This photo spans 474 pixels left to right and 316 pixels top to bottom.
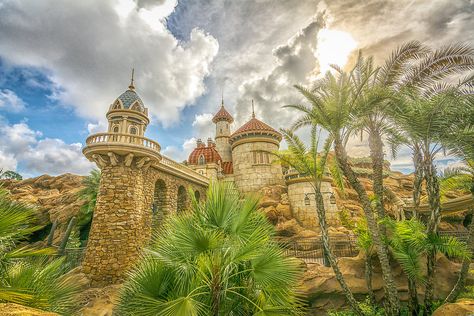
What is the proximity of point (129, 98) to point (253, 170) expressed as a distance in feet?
49.2

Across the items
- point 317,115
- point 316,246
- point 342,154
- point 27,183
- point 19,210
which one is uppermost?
point 27,183

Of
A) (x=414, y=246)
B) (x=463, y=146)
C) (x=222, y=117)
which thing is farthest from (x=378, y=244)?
(x=222, y=117)

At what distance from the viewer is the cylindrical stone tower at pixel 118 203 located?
12.8 meters

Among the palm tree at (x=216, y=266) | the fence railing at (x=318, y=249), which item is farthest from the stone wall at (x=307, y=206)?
the palm tree at (x=216, y=266)

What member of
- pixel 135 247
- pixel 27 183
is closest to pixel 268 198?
pixel 135 247

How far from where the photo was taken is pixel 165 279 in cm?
495

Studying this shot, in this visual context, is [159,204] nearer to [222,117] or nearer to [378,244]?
[378,244]

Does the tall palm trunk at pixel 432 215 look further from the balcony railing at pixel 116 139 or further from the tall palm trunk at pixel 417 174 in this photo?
the balcony railing at pixel 116 139

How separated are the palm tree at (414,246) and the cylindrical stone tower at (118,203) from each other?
40.6ft

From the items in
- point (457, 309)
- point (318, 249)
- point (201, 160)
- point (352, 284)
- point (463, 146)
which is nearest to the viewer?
point (457, 309)

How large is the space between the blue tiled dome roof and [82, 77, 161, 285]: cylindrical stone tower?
48 cm

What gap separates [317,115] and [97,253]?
13.2m

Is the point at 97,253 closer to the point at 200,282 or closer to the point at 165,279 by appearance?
the point at 165,279

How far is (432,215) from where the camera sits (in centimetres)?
809
